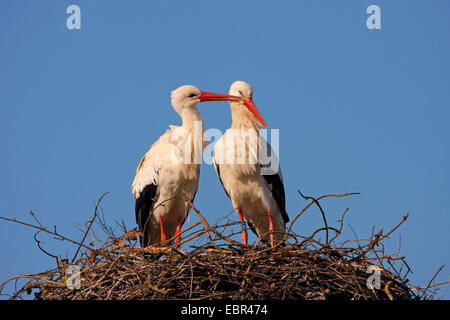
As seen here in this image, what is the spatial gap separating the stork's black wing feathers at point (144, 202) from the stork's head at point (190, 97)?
2.57 ft

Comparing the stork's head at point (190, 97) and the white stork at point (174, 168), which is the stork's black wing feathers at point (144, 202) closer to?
the white stork at point (174, 168)

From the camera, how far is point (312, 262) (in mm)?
4609

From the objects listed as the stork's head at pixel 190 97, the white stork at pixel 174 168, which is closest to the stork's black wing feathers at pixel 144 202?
the white stork at pixel 174 168

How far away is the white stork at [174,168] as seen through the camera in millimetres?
6121

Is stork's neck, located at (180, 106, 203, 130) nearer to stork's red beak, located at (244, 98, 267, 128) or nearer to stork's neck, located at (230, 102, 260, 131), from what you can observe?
stork's neck, located at (230, 102, 260, 131)

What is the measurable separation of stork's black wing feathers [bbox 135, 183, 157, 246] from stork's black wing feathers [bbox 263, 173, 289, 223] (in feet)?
3.48

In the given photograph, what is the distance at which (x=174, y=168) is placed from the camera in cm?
610

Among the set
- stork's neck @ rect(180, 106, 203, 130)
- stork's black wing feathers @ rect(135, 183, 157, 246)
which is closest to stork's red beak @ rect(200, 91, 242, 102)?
stork's neck @ rect(180, 106, 203, 130)

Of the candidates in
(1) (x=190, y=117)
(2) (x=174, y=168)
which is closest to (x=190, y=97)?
(1) (x=190, y=117)

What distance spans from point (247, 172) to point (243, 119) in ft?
1.67
